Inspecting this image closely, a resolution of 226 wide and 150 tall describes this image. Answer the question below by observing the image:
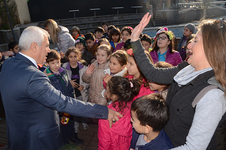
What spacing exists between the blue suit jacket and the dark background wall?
50.9 ft

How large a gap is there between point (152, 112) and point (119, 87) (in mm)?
643

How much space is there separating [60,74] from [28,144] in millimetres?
1348

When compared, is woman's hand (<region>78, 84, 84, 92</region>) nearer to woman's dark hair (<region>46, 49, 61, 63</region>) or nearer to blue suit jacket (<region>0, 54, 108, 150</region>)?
woman's dark hair (<region>46, 49, 61, 63</region>)

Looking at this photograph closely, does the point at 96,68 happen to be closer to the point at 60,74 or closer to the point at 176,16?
the point at 60,74

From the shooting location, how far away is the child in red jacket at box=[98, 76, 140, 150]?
1827 millimetres

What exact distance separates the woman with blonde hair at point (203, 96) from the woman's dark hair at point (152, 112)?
0.08 m

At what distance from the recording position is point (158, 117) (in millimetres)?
1312

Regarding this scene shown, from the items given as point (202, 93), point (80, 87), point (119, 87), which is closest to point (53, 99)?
point (119, 87)

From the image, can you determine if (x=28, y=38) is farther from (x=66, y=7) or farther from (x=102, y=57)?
(x=66, y=7)

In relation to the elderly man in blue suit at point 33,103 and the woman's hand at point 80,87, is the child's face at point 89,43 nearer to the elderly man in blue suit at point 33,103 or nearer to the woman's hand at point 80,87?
the woman's hand at point 80,87

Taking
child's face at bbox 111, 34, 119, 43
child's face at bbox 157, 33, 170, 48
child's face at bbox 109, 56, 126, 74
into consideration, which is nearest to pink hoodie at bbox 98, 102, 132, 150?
child's face at bbox 109, 56, 126, 74

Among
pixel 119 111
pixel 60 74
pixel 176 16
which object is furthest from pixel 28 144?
pixel 176 16

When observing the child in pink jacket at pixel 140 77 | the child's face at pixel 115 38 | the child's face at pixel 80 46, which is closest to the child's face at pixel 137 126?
the child in pink jacket at pixel 140 77

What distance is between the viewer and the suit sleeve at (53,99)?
1.44 m
